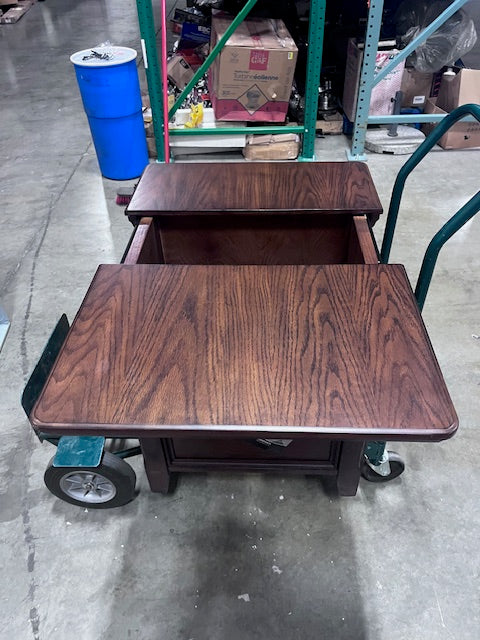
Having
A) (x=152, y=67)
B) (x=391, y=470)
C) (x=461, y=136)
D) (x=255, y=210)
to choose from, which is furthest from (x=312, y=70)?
(x=391, y=470)

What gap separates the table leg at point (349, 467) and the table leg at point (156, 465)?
448mm

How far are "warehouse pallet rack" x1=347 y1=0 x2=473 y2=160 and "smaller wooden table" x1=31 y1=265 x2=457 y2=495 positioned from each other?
2.02 metres

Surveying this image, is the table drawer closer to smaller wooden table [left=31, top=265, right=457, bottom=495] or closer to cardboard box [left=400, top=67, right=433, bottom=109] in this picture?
smaller wooden table [left=31, top=265, right=457, bottom=495]

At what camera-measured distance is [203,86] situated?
3.11 meters

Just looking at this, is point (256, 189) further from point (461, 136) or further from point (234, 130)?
point (461, 136)

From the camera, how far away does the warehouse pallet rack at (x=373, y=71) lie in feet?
7.88

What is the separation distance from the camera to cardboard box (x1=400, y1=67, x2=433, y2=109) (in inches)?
121

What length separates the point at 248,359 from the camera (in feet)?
2.71

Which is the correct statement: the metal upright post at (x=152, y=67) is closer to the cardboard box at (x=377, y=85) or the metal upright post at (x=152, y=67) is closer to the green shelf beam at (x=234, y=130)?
the green shelf beam at (x=234, y=130)

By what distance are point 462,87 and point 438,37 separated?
1.18 feet

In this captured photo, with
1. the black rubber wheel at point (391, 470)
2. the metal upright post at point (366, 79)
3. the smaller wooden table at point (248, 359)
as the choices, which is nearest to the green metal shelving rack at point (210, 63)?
the metal upright post at point (366, 79)

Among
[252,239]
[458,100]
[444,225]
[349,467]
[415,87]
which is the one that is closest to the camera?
[444,225]

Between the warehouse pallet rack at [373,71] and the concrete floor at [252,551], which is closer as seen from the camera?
the concrete floor at [252,551]

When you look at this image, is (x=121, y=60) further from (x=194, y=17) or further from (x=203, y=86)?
(x=194, y=17)
